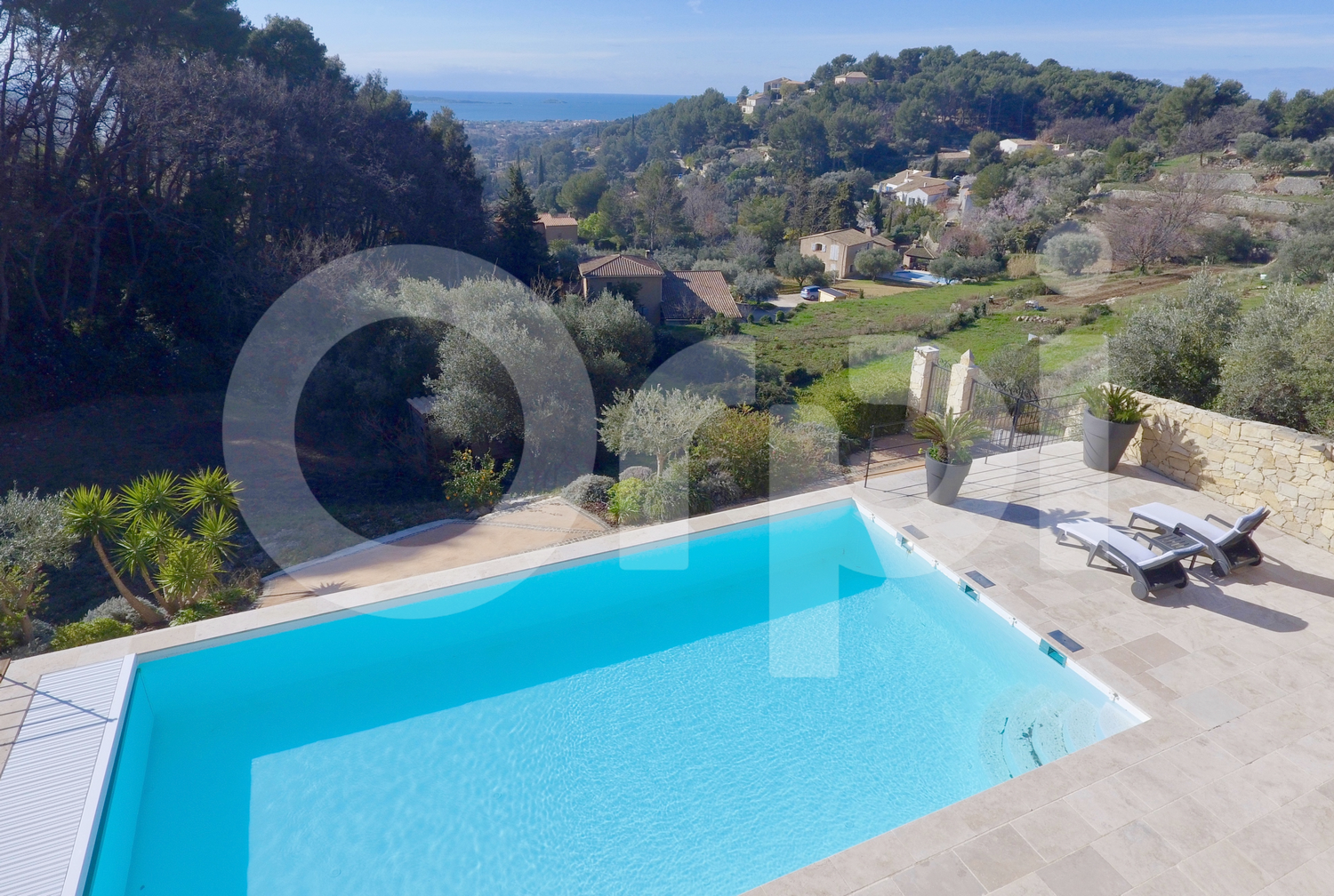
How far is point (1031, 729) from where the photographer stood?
5469 mm

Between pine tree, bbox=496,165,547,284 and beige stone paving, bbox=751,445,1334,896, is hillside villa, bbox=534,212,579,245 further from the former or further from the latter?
beige stone paving, bbox=751,445,1334,896

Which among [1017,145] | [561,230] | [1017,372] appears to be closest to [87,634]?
[1017,372]

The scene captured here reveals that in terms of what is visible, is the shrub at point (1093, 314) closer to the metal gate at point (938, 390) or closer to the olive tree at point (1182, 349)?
the olive tree at point (1182, 349)

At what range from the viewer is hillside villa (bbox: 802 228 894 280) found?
50812 millimetres

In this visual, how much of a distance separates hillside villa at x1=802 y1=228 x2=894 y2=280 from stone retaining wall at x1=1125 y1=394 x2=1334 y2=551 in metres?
43.7

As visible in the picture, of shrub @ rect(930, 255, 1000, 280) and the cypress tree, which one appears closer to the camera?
shrub @ rect(930, 255, 1000, 280)

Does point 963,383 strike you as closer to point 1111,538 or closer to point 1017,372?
point 1111,538

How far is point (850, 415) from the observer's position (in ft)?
34.5

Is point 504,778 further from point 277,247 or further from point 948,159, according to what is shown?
point 948,159

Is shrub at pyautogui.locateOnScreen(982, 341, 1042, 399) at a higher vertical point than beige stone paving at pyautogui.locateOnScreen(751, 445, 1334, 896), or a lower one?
higher

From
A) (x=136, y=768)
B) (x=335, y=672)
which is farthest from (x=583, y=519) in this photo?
(x=136, y=768)

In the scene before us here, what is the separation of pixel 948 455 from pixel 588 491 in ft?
14.9

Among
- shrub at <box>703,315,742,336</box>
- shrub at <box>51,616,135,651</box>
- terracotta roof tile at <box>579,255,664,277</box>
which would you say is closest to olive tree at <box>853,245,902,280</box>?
shrub at <box>703,315,742,336</box>

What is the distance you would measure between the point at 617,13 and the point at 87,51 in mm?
22503
